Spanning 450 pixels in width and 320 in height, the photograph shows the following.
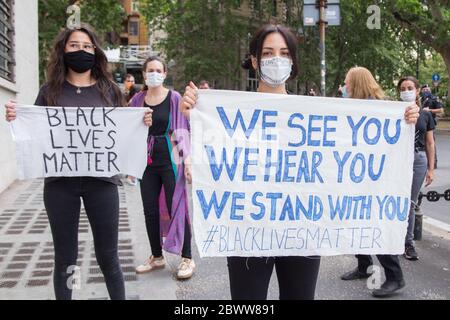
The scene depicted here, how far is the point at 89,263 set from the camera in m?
4.71

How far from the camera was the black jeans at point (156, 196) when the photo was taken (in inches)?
179

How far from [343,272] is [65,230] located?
9.10 feet

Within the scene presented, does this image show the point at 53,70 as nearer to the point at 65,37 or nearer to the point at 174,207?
the point at 65,37

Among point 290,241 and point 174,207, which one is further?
point 174,207

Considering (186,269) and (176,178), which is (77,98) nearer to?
(176,178)

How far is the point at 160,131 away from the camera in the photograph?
4480 mm

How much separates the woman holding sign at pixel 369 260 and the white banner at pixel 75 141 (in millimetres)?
1992

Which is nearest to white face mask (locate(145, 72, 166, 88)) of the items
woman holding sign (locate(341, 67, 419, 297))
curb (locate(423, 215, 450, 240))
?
woman holding sign (locate(341, 67, 419, 297))

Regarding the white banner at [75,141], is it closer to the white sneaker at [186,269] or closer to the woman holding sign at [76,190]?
the woman holding sign at [76,190]

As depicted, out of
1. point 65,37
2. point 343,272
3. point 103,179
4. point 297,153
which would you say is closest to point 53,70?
point 65,37

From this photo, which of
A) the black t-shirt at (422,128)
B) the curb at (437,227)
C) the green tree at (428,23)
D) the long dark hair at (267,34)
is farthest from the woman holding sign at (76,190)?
the green tree at (428,23)

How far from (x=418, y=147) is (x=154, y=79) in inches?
108

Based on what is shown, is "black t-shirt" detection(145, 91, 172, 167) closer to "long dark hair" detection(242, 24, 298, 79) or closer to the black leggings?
"long dark hair" detection(242, 24, 298, 79)
